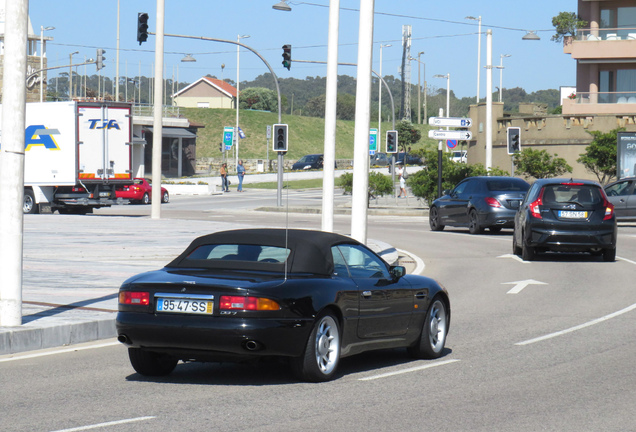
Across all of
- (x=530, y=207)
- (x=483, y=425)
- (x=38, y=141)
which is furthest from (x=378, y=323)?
(x=38, y=141)

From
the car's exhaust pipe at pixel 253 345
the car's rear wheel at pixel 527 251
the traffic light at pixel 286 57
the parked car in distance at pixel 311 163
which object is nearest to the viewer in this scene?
the car's exhaust pipe at pixel 253 345

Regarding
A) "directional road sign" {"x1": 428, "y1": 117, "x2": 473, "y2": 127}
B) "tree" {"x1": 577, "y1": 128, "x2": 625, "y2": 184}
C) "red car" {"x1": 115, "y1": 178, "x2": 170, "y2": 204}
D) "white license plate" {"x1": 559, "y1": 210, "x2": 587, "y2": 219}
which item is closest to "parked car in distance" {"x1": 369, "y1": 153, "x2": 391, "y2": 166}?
"red car" {"x1": 115, "y1": 178, "x2": 170, "y2": 204}

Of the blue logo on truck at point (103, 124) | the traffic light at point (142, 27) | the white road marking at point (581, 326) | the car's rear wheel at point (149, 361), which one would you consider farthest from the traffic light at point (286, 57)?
the car's rear wheel at point (149, 361)

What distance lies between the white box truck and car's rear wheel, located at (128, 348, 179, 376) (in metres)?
28.0

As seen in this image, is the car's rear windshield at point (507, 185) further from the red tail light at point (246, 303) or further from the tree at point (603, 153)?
the tree at point (603, 153)

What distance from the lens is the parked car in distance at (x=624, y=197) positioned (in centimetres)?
3250

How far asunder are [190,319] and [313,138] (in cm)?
11521

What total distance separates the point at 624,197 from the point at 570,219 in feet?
46.7

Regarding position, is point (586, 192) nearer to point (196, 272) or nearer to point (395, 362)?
point (395, 362)

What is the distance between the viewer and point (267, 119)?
12375 cm

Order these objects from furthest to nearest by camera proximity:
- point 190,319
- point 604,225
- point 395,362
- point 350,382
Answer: point 604,225 → point 395,362 → point 350,382 → point 190,319

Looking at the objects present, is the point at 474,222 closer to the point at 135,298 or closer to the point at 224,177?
the point at 135,298

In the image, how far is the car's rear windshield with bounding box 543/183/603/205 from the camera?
19609 millimetres

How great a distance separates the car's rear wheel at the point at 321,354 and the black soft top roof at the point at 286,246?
0.47m
